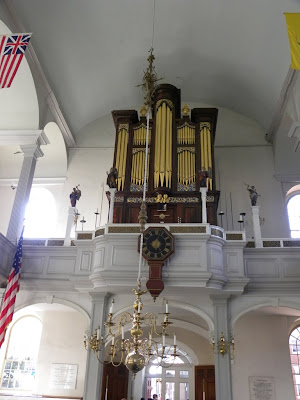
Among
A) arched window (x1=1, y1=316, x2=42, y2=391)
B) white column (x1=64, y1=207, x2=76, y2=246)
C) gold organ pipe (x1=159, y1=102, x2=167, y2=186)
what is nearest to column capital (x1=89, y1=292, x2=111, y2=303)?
white column (x1=64, y1=207, x2=76, y2=246)

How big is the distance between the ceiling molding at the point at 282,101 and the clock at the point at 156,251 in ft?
20.8

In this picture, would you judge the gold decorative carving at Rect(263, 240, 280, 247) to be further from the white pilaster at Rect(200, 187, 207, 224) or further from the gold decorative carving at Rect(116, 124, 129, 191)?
the gold decorative carving at Rect(116, 124, 129, 191)

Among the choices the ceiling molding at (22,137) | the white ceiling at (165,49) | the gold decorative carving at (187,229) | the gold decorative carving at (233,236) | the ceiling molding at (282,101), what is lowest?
the gold decorative carving at (187,229)

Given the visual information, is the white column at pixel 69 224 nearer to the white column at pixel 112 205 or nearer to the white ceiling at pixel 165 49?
the white column at pixel 112 205

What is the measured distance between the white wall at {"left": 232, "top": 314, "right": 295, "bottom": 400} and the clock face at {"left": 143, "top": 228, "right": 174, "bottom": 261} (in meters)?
4.41

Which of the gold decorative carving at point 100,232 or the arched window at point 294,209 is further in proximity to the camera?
the arched window at point 294,209

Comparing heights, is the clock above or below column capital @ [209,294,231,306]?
above

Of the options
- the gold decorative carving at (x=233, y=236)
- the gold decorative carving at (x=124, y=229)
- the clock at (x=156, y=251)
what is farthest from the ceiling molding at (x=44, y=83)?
the gold decorative carving at (x=233, y=236)

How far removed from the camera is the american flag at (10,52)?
25.5 ft

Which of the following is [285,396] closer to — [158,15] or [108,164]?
Result: [108,164]

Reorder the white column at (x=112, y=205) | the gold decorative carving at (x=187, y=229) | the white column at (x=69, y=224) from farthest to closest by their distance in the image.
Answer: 1. the white column at (x=69, y=224)
2. the white column at (x=112, y=205)
3. the gold decorative carving at (x=187, y=229)

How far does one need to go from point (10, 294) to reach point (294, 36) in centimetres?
858

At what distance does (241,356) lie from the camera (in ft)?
39.0

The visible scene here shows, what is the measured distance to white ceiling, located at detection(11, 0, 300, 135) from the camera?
11492mm
